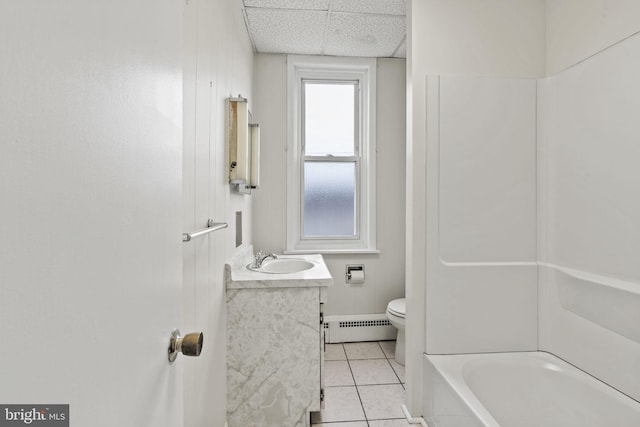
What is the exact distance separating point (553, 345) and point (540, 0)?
1980mm

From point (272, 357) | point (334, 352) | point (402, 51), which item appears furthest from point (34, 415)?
point (402, 51)

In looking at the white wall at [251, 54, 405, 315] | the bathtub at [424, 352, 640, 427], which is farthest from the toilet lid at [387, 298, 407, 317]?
the bathtub at [424, 352, 640, 427]

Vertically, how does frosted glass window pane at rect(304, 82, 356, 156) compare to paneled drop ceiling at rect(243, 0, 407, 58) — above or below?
below

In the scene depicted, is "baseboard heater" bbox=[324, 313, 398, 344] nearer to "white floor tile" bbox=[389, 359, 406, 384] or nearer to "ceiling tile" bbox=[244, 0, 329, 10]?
"white floor tile" bbox=[389, 359, 406, 384]

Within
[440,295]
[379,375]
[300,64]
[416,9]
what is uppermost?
[300,64]

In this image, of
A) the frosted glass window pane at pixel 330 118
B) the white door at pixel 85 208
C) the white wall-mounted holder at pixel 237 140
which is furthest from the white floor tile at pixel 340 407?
the frosted glass window pane at pixel 330 118

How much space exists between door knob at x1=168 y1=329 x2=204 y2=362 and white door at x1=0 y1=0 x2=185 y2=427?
0.03m

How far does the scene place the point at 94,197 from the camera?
0.36m

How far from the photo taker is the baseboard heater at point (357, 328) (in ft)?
9.18

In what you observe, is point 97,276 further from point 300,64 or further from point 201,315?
point 300,64

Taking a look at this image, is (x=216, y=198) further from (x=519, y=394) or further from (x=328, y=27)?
(x=519, y=394)

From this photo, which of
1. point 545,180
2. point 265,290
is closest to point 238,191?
point 265,290

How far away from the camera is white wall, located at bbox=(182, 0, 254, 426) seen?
1.05 metres

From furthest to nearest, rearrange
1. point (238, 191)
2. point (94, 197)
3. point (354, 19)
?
1. point (354, 19)
2. point (238, 191)
3. point (94, 197)
